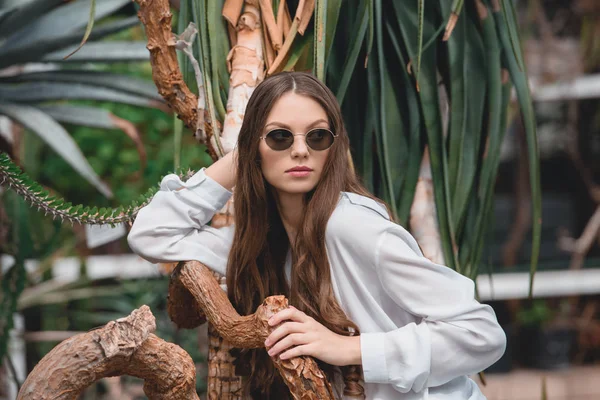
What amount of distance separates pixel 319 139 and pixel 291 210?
0.12 metres

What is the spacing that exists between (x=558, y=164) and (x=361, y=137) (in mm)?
2951

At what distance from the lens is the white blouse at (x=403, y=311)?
0.97 metres

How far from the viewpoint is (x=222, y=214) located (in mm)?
1296

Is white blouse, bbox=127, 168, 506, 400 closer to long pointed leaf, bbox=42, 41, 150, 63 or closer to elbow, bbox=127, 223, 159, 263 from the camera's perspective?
elbow, bbox=127, 223, 159, 263

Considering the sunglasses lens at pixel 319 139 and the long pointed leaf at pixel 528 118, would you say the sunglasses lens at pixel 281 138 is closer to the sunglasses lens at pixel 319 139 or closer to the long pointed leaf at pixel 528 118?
the sunglasses lens at pixel 319 139

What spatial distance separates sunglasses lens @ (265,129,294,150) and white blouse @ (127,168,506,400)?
111mm

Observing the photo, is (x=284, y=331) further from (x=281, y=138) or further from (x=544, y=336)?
(x=544, y=336)

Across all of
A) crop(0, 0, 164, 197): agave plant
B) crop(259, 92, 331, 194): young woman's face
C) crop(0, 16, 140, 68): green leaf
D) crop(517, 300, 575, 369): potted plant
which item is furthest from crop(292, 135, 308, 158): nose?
crop(517, 300, 575, 369): potted plant

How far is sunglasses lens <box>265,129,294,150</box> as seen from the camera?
103 cm

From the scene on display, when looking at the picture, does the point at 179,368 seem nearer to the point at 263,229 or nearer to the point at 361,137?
the point at 263,229

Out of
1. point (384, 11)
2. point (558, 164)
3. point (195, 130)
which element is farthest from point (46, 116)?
point (558, 164)

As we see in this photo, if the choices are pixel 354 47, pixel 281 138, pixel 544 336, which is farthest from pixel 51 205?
pixel 544 336

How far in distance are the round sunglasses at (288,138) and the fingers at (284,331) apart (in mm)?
244

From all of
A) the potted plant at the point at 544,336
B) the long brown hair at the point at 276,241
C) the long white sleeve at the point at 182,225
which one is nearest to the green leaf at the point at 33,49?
the long white sleeve at the point at 182,225
